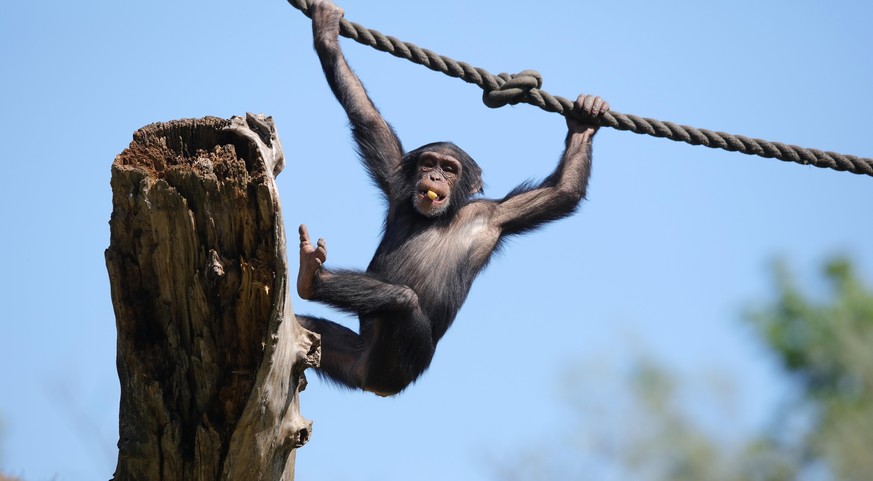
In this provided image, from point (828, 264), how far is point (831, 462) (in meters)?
6.06

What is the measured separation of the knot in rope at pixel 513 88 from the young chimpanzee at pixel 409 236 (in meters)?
0.60

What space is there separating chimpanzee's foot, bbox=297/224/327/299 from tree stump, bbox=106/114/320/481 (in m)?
1.57

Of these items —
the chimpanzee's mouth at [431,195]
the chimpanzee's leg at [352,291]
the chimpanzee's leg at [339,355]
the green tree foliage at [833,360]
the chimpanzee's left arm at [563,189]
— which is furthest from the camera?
the green tree foliage at [833,360]

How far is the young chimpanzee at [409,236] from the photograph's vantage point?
686cm

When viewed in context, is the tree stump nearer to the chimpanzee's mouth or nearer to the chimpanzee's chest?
the chimpanzee's chest

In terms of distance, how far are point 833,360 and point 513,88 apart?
76.7ft

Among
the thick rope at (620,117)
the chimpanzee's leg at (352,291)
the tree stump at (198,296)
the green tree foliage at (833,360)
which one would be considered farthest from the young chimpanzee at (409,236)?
the green tree foliage at (833,360)

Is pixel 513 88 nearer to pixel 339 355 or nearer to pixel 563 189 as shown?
pixel 563 189

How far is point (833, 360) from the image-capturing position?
91.4ft

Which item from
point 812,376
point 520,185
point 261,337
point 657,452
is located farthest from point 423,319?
point 812,376

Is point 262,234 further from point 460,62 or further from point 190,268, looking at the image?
point 460,62

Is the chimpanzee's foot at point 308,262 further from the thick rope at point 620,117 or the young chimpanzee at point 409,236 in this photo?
the thick rope at point 620,117

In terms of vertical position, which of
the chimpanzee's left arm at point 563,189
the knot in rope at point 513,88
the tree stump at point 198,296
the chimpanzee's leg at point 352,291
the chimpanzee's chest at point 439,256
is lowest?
the tree stump at point 198,296

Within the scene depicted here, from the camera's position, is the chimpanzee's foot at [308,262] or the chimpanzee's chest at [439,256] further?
the chimpanzee's chest at [439,256]
